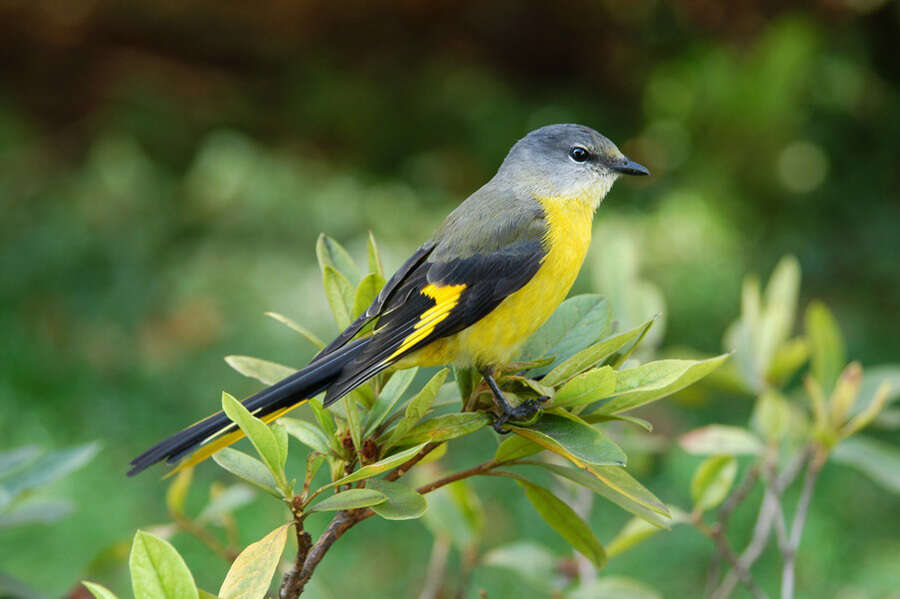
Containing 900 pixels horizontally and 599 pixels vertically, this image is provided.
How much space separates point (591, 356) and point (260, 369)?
449mm

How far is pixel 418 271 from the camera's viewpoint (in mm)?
1541

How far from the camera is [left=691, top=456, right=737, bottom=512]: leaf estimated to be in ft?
4.93

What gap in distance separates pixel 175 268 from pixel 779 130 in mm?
2644

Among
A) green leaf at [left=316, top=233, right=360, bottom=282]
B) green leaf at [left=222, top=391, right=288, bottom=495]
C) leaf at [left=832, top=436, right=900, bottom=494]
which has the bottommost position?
leaf at [left=832, top=436, right=900, bottom=494]

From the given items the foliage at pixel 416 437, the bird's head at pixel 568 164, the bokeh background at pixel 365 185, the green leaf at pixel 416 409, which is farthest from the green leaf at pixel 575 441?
the bokeh background at pixel 365 185

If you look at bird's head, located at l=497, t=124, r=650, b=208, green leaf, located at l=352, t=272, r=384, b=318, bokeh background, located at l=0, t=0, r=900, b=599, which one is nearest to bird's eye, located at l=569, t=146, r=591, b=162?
bird's head, located at l=497, t=124, r=650, b=208

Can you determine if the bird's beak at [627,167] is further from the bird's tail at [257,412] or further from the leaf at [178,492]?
the leaf at [178,492]

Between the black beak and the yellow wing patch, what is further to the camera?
the black beak

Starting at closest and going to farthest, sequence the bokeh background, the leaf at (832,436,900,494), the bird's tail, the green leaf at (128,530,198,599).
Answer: the green leaf at (128,530,198,599) → the bird's tail → the leaf at (832,436,900,494) → the bokeh background

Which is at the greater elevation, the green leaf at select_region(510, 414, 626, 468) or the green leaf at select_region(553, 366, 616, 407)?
the green leaf at select_region(553, 366, 616, 407)

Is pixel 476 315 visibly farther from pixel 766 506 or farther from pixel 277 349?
pixel 277 349

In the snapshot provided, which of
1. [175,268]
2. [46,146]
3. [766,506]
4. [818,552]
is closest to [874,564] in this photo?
[818,552]

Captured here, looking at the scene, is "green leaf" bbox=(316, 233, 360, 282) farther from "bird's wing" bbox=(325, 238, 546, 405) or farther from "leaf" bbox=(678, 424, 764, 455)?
"leaf" bbox=(678, 424, 764, 455)

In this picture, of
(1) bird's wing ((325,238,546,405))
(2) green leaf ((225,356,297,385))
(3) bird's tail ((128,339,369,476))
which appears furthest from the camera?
(1) bird's wing ((325,238,546,405))
